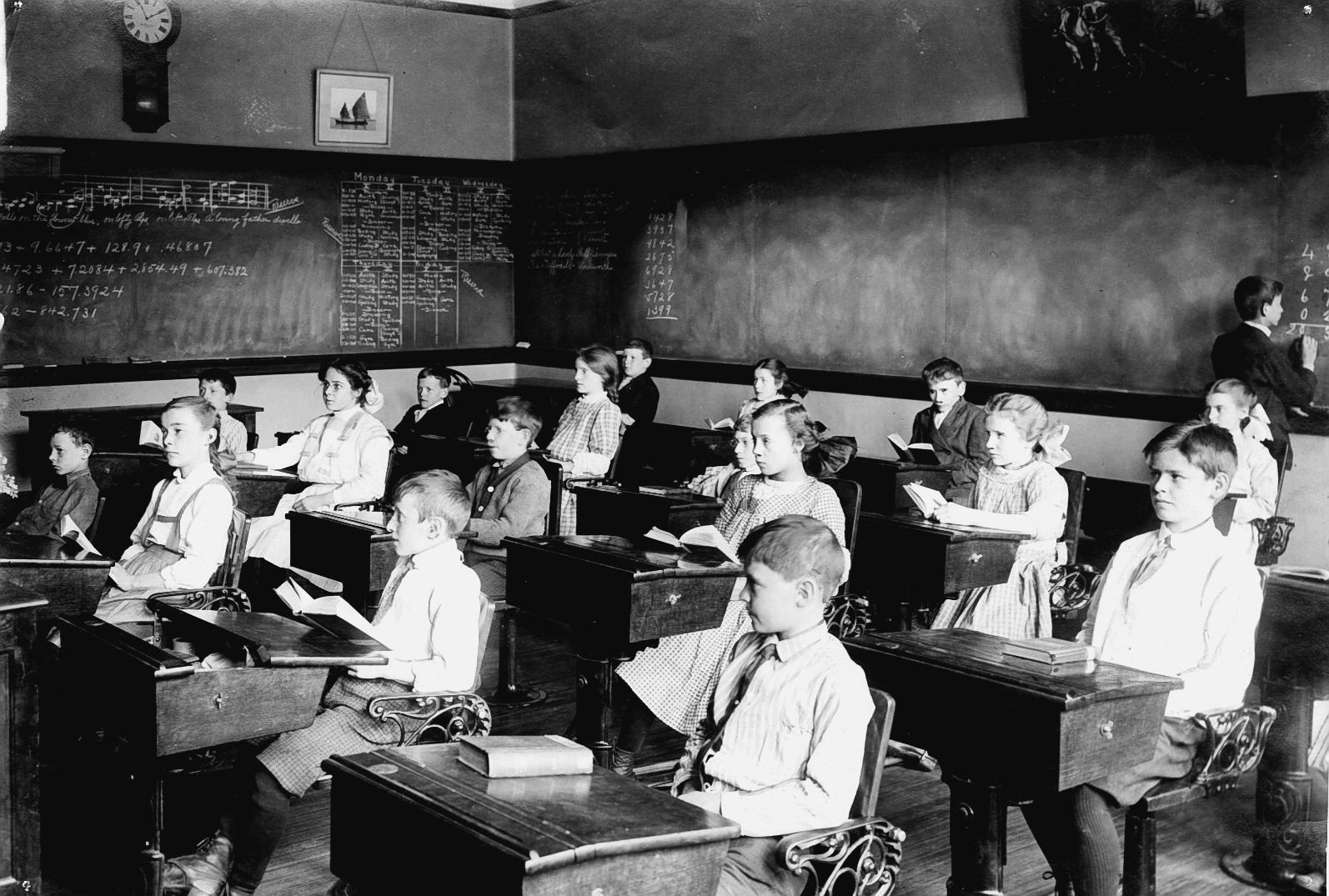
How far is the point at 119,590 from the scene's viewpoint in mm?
3986

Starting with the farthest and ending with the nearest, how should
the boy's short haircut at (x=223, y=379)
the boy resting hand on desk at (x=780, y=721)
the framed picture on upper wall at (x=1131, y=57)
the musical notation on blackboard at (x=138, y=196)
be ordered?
the musical notation on blackboard at (x=138, y=196) < the boy's short haircut at (x=223, y=379) < the framed picture on upper wall at (x=1131, y=57) < the boy resting hand on desk at (x=780, y=721)

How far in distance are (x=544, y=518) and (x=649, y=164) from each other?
4.91 meters

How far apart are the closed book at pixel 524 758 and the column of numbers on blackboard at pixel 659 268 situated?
7.12m

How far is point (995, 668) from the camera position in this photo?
8.52ft

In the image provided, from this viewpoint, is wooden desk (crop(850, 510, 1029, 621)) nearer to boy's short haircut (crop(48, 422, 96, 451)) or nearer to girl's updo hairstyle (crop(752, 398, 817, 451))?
girl's updo hairstyle (crop(752, 398, 817, 451))

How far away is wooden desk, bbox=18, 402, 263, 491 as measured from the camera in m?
7.64

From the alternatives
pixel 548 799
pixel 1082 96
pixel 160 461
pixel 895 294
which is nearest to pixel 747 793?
pixel 548 799

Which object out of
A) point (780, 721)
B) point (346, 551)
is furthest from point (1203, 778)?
point (346, 551)

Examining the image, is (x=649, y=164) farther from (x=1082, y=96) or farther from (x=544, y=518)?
(x=544, y=518)

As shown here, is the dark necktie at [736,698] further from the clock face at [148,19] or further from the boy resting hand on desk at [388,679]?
the clock face at [148,19]

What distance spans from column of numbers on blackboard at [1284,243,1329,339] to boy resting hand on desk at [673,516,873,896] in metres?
4.15

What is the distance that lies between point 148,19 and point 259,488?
426cm

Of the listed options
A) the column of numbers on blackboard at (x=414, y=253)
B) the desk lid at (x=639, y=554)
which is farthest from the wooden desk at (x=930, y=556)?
the column of numbers on blackboard at (x=414, y=253)

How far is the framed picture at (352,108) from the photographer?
9266 mm
